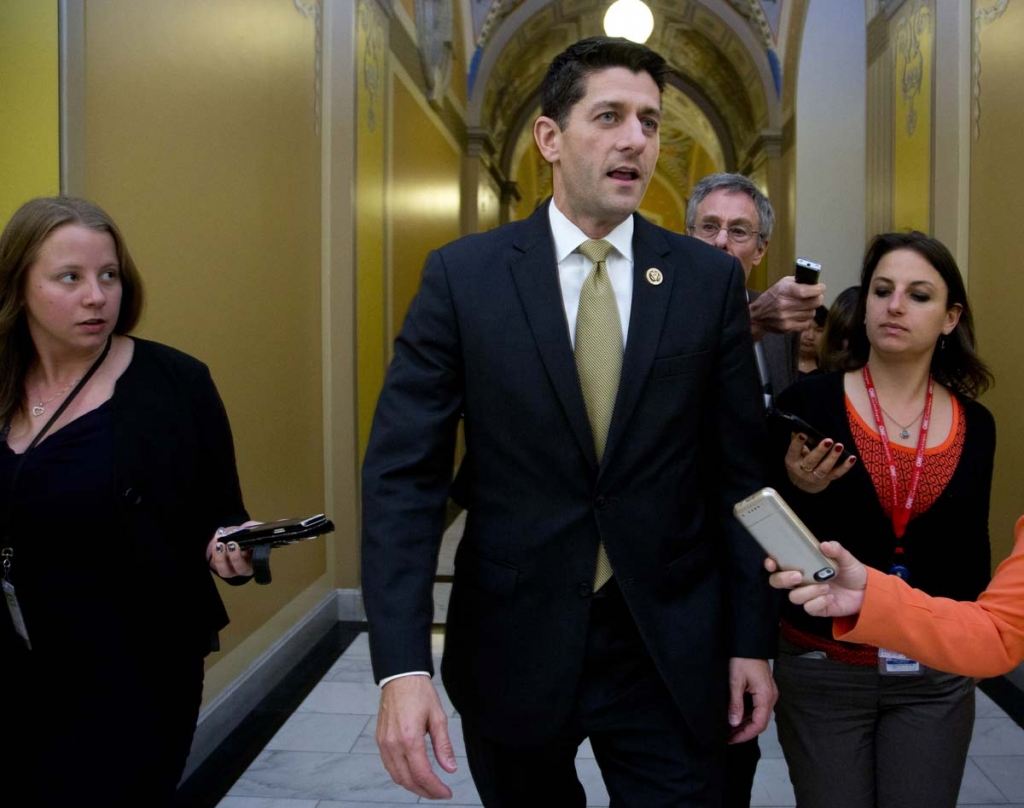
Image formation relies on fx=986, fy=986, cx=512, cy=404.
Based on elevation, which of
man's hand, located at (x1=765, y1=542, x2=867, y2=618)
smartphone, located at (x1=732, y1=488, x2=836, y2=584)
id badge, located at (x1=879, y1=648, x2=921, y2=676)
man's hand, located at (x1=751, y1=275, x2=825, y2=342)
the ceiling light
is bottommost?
id badge, located at (x1=879, y1=648, x2=921, y2=676)

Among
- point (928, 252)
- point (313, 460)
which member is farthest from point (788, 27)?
point (928, 252)

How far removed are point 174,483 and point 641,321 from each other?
3.91 ft

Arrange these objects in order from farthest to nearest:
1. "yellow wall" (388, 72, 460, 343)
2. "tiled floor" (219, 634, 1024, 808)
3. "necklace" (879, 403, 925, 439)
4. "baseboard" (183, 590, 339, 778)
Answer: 1. "yellow wall" (388, 72, 460, 343)
2. "baseboard" (183, 590, 339, 778)
3. "tiled floor" (219, 634, 1024, 808)
4. "necklace" (879, 403, 925, 439)

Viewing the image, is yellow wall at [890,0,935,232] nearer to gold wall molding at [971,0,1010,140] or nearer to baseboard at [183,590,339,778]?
gold wall molding at [971,0,1010,140]

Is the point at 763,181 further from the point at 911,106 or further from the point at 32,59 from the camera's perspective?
the point at 32,59

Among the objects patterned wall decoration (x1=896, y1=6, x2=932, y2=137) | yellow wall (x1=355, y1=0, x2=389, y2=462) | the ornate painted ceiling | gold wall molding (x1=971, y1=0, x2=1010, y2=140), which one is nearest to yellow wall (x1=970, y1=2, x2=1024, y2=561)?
gold wall molding (x1=971, y1=0, x2=1010, y2=140)

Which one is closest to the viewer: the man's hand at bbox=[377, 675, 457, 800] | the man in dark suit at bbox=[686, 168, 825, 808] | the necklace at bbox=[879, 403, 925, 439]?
the man's hand at bbox=[377, 675, 457, 800]

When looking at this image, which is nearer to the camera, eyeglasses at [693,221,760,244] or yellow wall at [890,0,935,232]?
eyeglasses at [693,221,760,244]

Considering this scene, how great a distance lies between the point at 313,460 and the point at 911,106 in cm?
448

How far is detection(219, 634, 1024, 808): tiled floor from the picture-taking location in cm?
391

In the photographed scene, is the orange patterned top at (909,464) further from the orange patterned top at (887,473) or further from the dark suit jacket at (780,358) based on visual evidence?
the dark suit jacket at (780,358)

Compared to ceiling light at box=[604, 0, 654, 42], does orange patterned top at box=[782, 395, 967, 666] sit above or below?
below

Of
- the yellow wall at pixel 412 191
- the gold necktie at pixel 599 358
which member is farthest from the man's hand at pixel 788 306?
the yellow wall at pixel 412 191

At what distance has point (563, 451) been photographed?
1.90m
